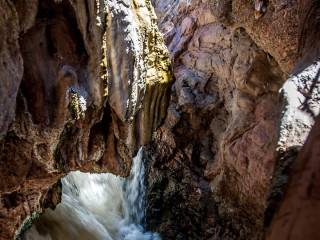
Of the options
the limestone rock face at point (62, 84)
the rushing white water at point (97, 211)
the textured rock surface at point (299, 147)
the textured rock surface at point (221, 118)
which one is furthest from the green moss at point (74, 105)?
the textured rock surface at point (221, 118)

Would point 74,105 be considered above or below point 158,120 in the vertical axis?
below

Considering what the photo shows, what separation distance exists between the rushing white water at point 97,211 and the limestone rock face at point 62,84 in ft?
4.19

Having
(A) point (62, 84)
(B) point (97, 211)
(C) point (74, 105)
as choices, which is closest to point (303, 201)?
(C) point (74, 105)

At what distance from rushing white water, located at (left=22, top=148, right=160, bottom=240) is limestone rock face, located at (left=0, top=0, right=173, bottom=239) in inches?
50.3

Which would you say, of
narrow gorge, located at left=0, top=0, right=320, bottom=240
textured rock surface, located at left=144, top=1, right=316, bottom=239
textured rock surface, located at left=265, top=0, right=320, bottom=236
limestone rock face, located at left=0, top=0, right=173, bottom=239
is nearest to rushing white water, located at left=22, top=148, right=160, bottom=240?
narrow gorge, located at left=0, top=0, right=320, bottom=240

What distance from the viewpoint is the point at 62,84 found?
2803 mm

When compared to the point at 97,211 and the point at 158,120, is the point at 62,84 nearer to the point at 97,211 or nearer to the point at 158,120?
the point at 158,120

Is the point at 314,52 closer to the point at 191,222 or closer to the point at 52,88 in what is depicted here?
the point at 52,88

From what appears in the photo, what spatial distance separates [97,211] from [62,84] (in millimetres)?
5115

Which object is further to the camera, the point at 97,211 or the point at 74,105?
the point at 97,211

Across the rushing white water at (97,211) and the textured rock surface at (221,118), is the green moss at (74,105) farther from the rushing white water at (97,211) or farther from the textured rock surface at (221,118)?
the textured rock surface at (221,118)

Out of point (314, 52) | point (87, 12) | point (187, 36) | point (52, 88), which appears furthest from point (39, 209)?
point (187, 36)

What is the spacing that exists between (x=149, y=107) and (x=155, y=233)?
447 centimetres

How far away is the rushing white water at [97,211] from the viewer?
15.9 feet
